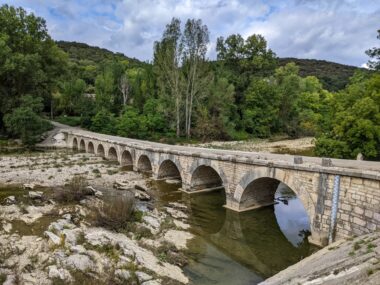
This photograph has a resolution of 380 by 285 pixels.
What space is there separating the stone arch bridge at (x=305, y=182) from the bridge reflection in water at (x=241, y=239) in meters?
0.98

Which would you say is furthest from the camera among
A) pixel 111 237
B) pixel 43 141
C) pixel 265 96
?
pixel 265 96

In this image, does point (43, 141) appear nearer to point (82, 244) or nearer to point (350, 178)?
point (82, 244)

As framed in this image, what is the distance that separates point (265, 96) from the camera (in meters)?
51.6

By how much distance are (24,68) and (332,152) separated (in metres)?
38.7

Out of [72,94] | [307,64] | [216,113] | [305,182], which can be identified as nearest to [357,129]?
[305,182]

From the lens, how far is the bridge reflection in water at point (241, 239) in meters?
10.3

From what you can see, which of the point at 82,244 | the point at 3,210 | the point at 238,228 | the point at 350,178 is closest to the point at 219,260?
the point at 238,228

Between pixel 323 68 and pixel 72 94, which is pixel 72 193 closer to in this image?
pixel 72 94

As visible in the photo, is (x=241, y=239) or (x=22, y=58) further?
(x=22, y=58)

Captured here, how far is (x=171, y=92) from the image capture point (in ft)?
153

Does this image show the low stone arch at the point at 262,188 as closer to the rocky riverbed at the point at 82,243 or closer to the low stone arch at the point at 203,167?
the low stone arch at the point at 203,167

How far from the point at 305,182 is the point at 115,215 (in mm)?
8320

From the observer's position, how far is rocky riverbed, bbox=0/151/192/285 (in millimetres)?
8665

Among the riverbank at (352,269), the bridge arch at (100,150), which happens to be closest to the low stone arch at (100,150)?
the bridge arch at (100,150)
